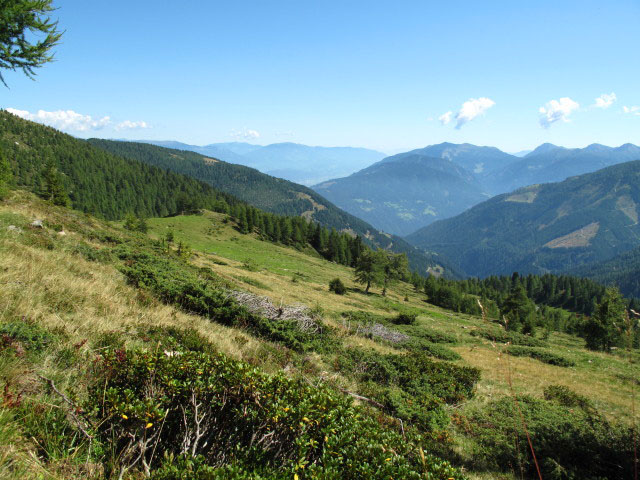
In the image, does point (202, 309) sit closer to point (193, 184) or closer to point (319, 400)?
point (319, 400)

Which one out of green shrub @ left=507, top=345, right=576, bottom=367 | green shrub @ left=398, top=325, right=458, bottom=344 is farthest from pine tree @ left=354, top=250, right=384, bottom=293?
green shrub @ left=507, top=345, right=576, bottom=367

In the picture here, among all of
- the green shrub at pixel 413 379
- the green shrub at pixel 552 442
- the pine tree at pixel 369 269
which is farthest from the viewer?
the pine tree at pixel 369 269

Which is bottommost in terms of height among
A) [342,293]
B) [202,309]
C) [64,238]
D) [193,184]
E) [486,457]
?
[342,293]

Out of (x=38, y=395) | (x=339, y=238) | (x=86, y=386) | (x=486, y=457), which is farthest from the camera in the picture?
(x=339, y=238)

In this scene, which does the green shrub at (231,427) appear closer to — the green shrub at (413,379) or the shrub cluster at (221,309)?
the green shrub at (413,379)

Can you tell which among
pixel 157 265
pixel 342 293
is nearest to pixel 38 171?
pixel 342 293

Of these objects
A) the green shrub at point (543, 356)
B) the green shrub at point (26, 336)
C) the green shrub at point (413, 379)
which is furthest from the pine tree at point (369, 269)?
the green shrub at point (26, 336)

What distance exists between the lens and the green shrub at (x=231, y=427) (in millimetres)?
3020

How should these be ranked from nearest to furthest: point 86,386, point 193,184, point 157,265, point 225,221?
point 86,386
point 157,265
point 225,221
point 193,184

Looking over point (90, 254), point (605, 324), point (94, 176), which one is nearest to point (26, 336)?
point (90, 254)

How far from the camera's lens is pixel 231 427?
141 inches

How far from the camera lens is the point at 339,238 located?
10631cm

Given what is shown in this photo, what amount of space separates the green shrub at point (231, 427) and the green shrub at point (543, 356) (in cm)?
2105

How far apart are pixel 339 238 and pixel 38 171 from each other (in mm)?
131708
